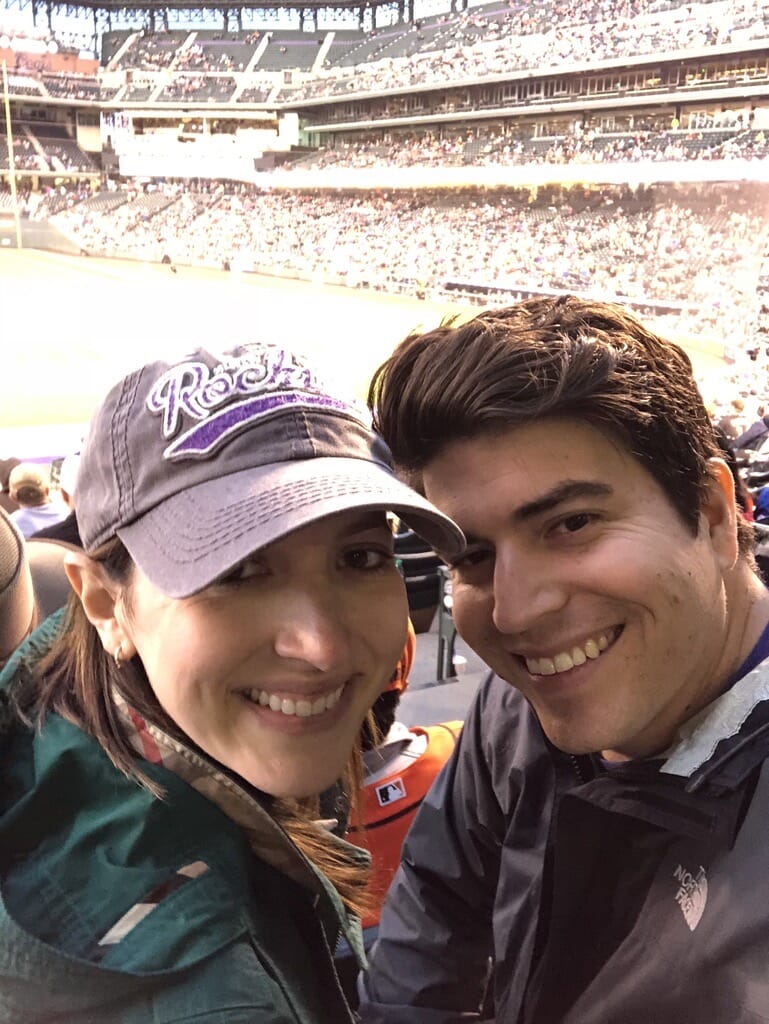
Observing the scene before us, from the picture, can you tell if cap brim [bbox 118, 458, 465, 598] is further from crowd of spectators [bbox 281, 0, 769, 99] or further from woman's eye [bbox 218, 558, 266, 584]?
crowd of spectators [bbox 281, 0, 769, 99]

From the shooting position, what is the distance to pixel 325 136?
60.0ft

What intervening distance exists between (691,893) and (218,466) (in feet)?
1.81

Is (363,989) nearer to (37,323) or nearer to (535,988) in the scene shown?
(535,988)

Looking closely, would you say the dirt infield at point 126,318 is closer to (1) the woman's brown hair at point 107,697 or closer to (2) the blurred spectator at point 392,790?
(2) the blurred spectator at point 392,790

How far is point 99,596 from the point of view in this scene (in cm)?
68

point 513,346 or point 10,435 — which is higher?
point 513,346

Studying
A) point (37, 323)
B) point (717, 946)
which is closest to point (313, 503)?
point (717, 946)

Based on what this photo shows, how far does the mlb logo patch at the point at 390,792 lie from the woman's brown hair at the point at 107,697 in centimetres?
48

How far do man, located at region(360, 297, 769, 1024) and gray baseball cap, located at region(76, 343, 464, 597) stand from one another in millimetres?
140

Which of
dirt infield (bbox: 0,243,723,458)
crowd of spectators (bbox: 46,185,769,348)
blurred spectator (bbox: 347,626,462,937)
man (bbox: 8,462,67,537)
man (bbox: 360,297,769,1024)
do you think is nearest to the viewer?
man (bbox: 360,297,769,1024)

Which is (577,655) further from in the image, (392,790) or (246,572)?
(392,790)

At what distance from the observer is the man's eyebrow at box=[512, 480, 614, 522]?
779 millimetres

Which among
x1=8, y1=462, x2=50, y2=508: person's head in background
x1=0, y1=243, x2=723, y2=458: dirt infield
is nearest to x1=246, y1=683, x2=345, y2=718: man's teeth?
x1=8, y1=462, x2=50, y2=508: person's head in background

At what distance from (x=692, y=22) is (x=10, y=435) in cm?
1175
